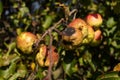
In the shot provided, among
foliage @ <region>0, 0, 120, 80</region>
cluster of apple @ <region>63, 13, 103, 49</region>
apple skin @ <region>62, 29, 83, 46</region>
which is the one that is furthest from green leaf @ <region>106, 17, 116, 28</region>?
apple skin @ <region>62, 29, 83, 46</region>

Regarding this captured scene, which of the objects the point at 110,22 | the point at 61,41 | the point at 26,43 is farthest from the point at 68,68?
the point at 110,22

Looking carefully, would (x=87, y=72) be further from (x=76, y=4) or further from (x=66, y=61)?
(x=66, y=61)

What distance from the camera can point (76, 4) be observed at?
2.98m

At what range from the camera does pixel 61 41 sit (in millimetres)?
2117

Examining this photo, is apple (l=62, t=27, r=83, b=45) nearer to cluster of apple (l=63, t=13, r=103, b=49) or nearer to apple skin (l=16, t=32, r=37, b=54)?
cluster of apple (l=63, t=13, r=103, b=49)

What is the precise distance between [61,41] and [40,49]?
14cm

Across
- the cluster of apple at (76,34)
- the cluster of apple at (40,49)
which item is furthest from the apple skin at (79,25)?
the cluster of apple at (40,49)

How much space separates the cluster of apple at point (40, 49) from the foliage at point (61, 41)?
41 mm

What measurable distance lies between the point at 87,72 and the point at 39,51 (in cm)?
108

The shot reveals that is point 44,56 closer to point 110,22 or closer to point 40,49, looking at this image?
point 40,49

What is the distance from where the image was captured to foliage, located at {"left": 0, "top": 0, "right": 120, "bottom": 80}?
212cm

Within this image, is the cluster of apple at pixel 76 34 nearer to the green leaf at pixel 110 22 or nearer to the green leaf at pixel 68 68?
A: the green leaf at pixel 68 68

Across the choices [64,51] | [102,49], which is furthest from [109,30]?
[64,51]

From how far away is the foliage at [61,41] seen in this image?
2.12m
